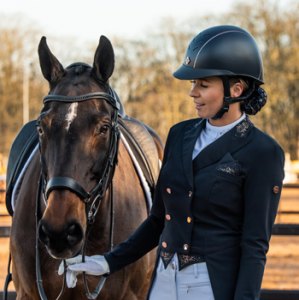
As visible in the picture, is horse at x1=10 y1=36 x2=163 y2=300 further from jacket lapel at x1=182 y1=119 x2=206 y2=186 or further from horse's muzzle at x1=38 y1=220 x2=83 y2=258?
jacket lapel at x1=182 y1=119 x2=206 y2=186

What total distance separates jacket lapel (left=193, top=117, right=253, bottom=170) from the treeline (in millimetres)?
26143

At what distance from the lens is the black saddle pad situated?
4824mm

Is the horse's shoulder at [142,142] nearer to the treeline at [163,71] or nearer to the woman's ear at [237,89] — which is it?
the woman's ear at [237,89]

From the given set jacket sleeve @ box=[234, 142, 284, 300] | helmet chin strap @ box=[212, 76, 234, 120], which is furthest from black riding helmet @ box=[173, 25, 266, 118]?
jacket sleeve @ box=[234, 142, 284, 300]

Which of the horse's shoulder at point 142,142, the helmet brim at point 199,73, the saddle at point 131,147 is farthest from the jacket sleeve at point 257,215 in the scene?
the horse's shoulder at point 142,142

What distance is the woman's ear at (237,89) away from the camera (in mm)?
2797

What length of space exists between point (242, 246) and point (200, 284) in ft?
0.65

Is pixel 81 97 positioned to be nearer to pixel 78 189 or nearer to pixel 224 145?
pixel 78 189

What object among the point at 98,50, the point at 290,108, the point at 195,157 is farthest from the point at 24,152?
the point at 290,108

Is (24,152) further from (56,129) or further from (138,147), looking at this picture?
(56,129)

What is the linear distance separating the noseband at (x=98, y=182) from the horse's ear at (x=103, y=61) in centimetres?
9

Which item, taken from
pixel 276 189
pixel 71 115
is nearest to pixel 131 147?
pixel 71 115

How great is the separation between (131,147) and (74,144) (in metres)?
1.61

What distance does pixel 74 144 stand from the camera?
343 centimetres
